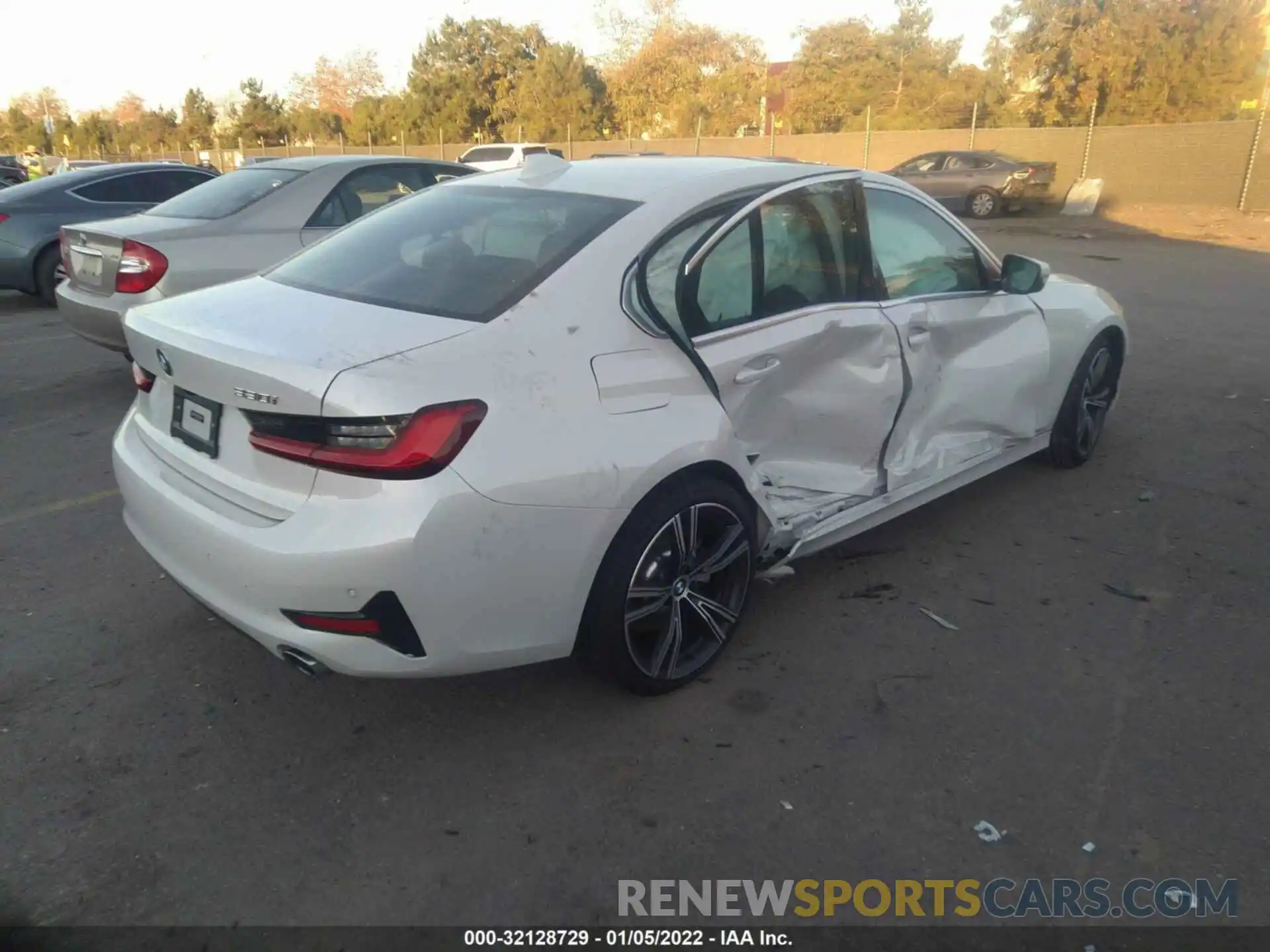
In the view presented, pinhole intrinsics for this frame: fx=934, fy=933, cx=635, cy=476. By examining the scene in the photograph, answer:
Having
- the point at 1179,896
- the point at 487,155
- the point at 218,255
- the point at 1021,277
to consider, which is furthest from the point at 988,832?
the point at 487,155

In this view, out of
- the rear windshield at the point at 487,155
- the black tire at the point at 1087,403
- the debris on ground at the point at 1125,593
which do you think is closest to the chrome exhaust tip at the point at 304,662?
the debris on ground at the point at 1125,593

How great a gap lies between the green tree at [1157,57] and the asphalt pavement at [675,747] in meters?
30.6

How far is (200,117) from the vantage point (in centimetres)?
6462

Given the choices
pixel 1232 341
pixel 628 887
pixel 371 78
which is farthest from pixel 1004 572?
pixel 371 78

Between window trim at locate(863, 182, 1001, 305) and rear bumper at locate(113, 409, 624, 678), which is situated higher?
window trim at locate(863, 182, 1001, 305)

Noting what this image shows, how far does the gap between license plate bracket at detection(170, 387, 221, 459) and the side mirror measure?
11.1 feet

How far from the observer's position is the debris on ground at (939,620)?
11.6 feet

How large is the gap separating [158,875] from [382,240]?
6.82 feet

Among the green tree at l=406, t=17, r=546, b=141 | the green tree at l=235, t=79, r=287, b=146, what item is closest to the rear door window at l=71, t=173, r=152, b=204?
the green tree at l=406, t=17, r=546, b=141

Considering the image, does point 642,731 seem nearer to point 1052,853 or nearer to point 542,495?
point 542,495

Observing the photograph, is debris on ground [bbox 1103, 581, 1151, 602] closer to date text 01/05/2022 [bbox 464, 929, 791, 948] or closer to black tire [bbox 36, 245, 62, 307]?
date text 01/05/2022 [bbox 464, 929, 791, 948]

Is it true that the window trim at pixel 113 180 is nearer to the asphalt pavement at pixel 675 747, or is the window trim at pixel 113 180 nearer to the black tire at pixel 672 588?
the asphalt pavement at pixel 675 747

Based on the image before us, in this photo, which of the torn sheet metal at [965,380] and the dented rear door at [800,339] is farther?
the torn sheet metal at [965,380]

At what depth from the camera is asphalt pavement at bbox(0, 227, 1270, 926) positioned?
2361mm
